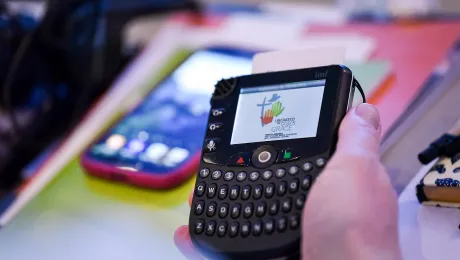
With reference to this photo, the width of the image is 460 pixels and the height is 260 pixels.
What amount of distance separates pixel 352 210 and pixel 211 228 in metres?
0.11

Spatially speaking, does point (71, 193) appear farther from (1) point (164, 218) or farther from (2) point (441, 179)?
(2) point (441, 179)

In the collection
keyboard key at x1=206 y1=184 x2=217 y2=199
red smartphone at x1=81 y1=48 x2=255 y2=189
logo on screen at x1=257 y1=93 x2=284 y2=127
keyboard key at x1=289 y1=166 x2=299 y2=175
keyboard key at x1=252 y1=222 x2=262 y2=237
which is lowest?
keyboard key at x1=252 y1=222 x2=262 y2=237

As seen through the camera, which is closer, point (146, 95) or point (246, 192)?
point (246, 192)

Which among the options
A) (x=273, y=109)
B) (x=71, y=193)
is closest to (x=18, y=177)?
(x=71, y=193)

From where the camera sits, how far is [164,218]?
0.58 m

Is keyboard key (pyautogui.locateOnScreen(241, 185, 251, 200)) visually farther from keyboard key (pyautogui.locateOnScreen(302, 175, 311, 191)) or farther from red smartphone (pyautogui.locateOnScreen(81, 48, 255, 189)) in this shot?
red smartphone (pyautogui.locateOnScreen(81, 48, 255, 189))

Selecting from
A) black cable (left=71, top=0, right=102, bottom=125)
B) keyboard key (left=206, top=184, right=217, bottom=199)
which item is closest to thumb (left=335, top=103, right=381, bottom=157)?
keyboard key (left=206, top=184, right=217, bottom=199)

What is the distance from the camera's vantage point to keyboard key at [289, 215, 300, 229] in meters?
0.42

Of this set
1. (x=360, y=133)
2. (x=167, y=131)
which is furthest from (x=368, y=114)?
(x=167, y=131)

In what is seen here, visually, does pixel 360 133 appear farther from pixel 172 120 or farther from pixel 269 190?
pixel 172 120

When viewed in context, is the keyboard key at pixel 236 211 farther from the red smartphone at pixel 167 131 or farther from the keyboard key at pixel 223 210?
the red smartphone at pixel 167 131

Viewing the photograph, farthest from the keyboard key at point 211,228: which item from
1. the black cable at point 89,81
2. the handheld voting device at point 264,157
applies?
the black cable at point 89,81

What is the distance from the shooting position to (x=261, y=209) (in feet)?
1.45

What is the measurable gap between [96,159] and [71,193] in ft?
0.14
